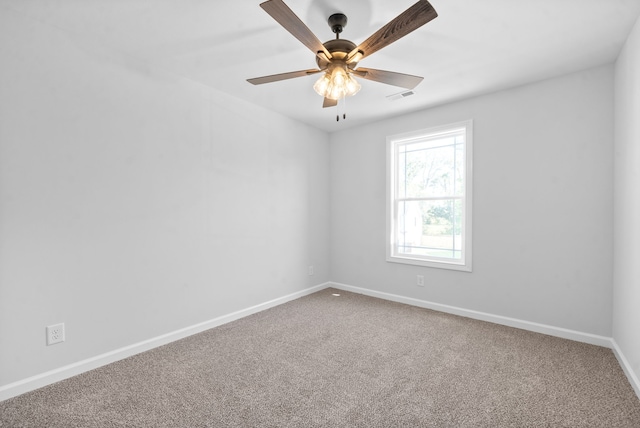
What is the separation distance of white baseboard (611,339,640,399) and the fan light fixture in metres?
2.65

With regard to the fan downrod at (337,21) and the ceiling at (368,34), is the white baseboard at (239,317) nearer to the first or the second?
the ceiling at (368,34)

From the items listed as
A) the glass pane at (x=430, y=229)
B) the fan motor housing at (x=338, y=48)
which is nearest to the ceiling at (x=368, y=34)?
the fan motor housing at (x=338, y=48)

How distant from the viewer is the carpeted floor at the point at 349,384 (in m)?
1.71

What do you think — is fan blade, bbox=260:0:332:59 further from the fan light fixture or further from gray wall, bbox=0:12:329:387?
gray wall, bbox=0:12:329:387

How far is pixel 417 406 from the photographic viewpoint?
5.92ft

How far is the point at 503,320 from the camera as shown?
10.2 ft

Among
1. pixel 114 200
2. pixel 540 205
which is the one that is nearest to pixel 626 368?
pixel 540 205

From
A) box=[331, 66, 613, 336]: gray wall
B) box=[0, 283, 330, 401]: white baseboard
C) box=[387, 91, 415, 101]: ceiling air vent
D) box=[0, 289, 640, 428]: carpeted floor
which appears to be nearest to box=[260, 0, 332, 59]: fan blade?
box=[387, 91, 415, 101]: ceiling air vent

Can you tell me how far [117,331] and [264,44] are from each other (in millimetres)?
2526

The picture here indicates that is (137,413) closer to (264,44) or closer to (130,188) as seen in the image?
(130,188)

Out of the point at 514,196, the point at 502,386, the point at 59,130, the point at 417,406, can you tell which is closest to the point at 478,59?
the point at 514,196

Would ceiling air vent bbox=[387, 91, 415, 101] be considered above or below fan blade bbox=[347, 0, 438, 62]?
above

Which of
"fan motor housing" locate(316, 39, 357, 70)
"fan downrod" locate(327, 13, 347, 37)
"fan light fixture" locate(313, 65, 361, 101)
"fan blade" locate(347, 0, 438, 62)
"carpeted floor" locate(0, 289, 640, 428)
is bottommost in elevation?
"carpeted floor" locate(0, 289, 640, 428)

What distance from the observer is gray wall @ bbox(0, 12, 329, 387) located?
1959mm
